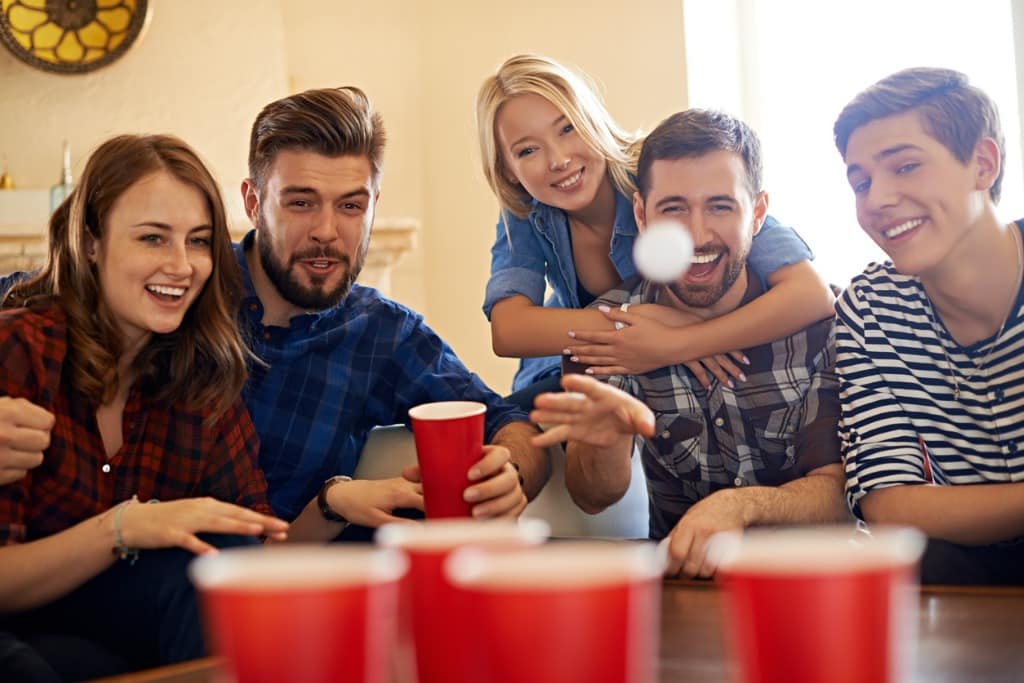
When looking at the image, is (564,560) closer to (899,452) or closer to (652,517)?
(899,452)

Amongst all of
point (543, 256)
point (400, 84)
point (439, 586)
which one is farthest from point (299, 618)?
point (400, 84)

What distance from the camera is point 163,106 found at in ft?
14.4

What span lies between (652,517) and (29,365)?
1.08 meters

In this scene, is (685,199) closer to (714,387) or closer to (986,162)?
(714,387)

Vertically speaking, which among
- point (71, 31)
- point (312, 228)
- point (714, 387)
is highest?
point (71, 31)

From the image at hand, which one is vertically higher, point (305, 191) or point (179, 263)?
point (305, 191)

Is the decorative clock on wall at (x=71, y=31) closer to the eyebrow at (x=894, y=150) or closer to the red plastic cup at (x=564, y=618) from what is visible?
the eyebrow at (x=894, y=150)

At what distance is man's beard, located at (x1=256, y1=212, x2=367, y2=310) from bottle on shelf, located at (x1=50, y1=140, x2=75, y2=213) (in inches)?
94.8

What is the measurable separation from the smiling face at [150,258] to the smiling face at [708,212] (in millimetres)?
804

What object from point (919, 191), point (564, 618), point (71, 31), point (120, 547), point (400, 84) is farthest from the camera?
point (400, 84)

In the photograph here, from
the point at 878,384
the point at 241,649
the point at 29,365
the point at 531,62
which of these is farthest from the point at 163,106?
the point at 241,649

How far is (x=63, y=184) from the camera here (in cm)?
415

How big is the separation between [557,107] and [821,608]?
1.81 metres

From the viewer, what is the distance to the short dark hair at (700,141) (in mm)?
1852
